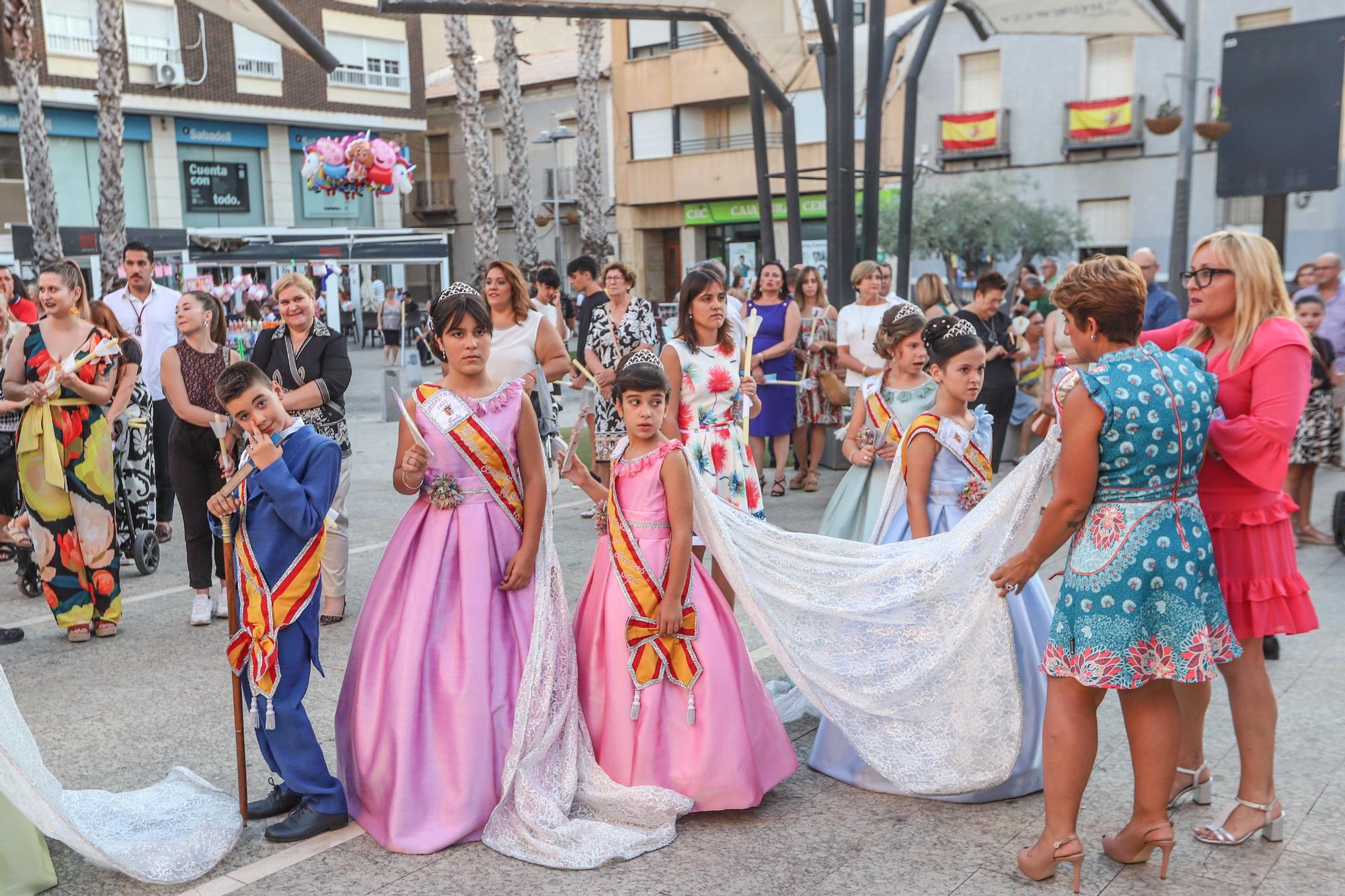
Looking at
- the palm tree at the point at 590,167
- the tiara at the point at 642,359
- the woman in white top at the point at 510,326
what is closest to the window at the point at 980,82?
the palm tree at the point at 590,167

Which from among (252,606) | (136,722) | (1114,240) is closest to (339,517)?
(136,722)

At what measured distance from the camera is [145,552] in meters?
7.47

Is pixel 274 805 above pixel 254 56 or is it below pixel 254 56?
below

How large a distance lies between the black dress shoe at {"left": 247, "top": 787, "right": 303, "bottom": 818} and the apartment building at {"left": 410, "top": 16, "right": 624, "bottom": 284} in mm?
33814

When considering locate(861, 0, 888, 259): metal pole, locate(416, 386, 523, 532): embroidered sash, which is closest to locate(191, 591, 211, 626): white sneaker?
locate(416, 386, 523, 532): embroidered sash

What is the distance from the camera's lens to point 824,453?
36.8ft

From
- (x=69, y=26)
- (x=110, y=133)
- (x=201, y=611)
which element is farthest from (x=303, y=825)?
(x=69, y=26)

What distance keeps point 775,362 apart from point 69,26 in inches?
1049

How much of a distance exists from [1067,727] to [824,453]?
7942 mm

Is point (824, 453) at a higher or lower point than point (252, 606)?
lower

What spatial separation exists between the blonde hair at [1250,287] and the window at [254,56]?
108 ft

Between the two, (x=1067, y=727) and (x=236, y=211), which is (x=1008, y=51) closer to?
(x=236, y=211)

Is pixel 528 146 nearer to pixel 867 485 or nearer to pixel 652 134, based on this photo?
pixel 652 134

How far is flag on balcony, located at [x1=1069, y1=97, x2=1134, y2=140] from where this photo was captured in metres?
27.7
